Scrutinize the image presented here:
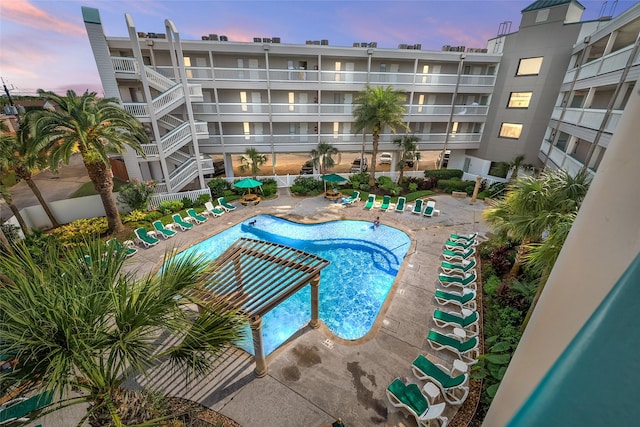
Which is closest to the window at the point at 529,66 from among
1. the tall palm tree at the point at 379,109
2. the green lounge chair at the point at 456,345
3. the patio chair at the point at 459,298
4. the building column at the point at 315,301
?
the tall palm tree at the point at 379,109

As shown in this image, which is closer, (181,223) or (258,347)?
(258,347)

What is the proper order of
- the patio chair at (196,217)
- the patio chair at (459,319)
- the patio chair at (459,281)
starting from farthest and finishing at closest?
the patio chair at (196,217), the patio chair at (459,281), the patio chair at (459,319)

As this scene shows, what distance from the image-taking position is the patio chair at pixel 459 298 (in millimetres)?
10656

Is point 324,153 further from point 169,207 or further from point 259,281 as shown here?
point 259,281

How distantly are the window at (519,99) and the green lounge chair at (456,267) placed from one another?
20.4 meters

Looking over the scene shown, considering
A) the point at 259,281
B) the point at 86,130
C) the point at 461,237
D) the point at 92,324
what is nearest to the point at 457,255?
the point at 461,237

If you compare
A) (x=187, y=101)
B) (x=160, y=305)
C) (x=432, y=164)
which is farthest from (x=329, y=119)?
(x=160, y=305)

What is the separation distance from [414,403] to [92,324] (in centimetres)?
739

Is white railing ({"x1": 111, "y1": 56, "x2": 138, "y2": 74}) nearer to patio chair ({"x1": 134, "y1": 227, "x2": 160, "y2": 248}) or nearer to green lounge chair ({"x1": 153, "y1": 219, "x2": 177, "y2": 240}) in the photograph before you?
green lounge chair ({"x1": 153, "y1": 219, "x2": 177, "y2": 240})

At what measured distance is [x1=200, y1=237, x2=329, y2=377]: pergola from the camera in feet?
24.8

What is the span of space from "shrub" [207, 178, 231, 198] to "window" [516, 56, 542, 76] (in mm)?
28263

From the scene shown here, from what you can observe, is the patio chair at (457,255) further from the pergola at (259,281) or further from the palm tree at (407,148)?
the palm tree at (407,148)

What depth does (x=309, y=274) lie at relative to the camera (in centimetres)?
882

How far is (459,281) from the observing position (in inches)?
472
